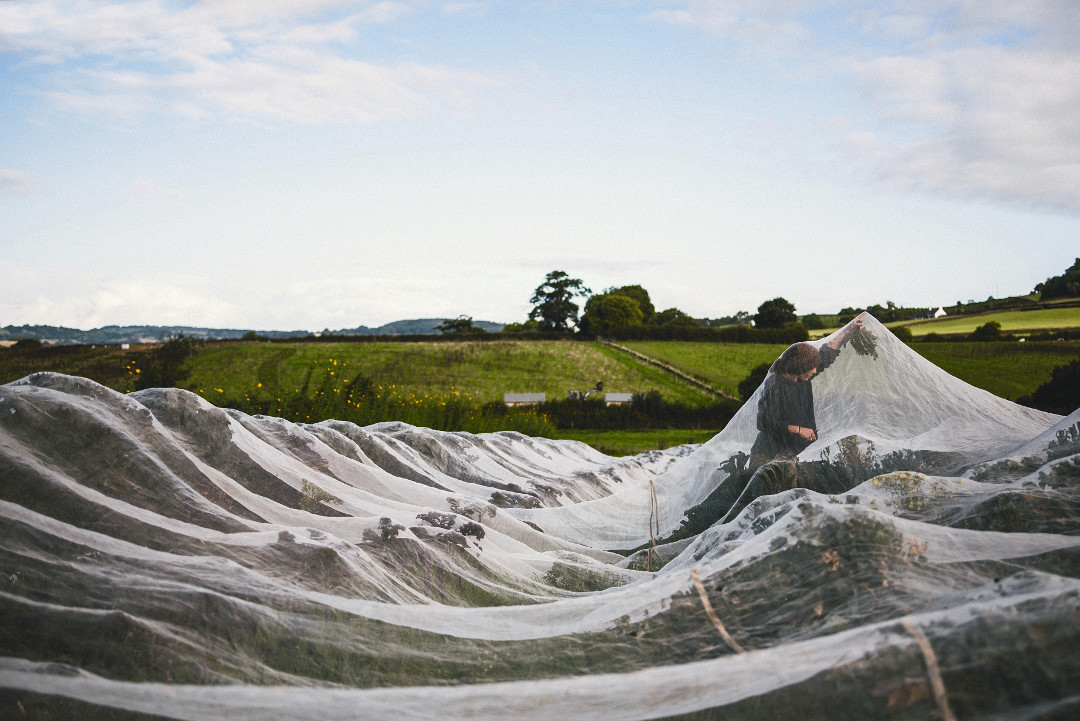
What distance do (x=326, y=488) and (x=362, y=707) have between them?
2922 mm

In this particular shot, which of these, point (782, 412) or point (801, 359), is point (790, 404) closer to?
point (782, 412)

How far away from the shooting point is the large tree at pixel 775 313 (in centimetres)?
6141

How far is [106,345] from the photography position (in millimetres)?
34469

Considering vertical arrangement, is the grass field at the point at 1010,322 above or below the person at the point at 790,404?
above

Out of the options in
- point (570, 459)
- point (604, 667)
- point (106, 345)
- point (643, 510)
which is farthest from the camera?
point (106, 345)

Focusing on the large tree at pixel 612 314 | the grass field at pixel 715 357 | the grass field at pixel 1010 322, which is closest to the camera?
the grass field at pixel 1010 322

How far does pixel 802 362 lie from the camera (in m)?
6.17

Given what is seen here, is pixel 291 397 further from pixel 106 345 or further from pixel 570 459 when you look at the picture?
pixel 106 345

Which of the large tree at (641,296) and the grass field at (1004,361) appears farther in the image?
the large tree at (641,296)

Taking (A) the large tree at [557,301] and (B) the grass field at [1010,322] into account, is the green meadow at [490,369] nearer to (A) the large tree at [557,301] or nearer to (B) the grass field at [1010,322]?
(B) the grass field at [1010,322]

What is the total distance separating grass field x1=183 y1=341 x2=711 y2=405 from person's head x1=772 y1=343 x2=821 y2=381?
28520 millimetres

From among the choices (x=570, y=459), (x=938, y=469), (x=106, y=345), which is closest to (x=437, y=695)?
(x=938, y=469)

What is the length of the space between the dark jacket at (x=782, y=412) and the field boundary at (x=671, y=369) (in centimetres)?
2671

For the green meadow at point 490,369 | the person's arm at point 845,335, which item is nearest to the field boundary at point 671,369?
the green meadow at point 490,369
